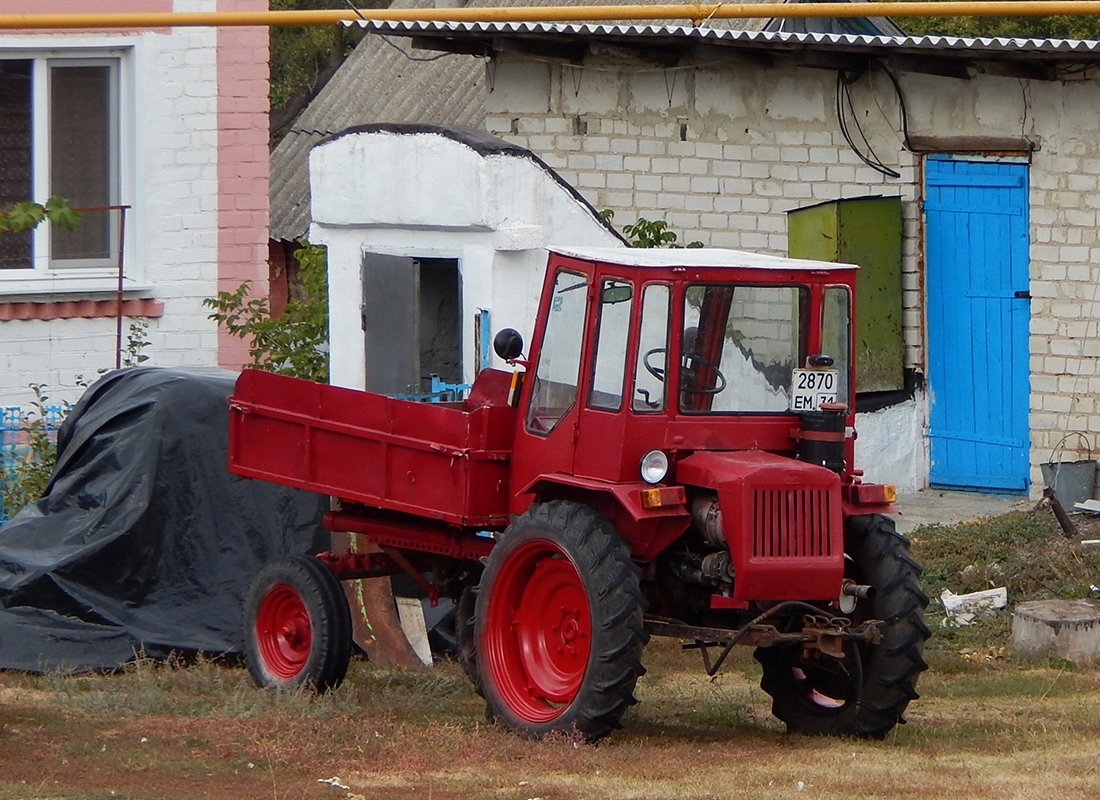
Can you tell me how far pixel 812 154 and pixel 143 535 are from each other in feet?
22.6

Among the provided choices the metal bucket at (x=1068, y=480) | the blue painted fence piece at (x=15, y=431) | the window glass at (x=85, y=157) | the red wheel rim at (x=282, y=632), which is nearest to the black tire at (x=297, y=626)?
the red wheel rim at (x=282, y=632)

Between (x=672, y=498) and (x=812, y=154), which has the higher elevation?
(x=812, y=154)

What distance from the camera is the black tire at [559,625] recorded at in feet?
22.8

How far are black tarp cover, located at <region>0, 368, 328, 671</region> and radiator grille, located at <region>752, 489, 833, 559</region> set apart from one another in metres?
3.79

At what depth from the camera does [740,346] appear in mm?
7441

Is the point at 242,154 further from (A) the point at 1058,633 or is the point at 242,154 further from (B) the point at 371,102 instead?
(B) the point at 371,102

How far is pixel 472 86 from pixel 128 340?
1165cm

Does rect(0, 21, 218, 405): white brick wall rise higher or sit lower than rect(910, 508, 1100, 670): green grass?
higher

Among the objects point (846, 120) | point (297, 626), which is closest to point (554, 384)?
point (297, 626)

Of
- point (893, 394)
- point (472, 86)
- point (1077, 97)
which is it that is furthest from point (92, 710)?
point (472, 86)

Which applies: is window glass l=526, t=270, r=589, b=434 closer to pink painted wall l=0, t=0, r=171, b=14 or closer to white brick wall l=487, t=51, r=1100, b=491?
pink painted wall l=0, t=0, r=171, b=14

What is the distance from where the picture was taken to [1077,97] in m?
13.6

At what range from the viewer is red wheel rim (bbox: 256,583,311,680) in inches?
345

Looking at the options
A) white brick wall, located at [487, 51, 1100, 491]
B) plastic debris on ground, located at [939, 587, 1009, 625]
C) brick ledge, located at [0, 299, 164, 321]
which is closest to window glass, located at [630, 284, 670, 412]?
plastic debris on ground, located at [939, 587, 1009, 625]
